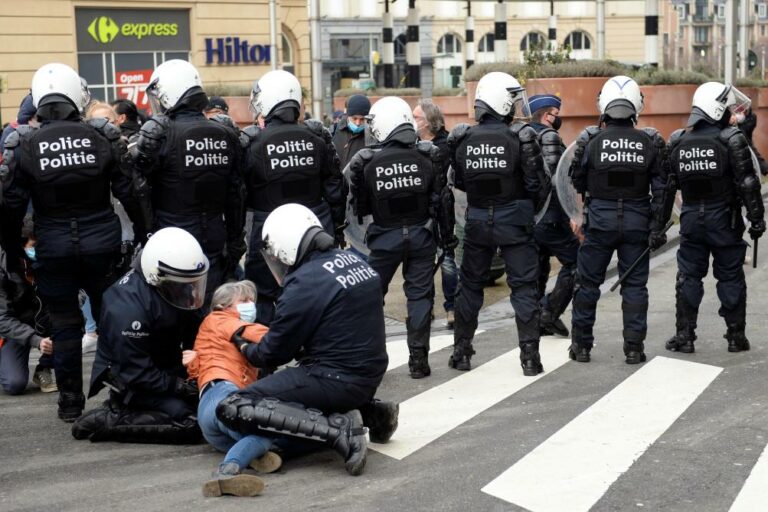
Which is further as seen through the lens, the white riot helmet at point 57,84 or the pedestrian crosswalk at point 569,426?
the white riot helmet at point 57,84

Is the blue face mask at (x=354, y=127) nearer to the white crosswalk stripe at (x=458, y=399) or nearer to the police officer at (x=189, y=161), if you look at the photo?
the white crosswalk stripe at (x=458, y=399)

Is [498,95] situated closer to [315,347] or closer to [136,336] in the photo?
[315,347]

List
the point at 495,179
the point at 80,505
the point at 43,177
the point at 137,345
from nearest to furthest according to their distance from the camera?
the point at 80,505, the point at 137,345, the point at 43,177, the point at 495,179

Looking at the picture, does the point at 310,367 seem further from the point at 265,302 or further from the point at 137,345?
the point at 265,302

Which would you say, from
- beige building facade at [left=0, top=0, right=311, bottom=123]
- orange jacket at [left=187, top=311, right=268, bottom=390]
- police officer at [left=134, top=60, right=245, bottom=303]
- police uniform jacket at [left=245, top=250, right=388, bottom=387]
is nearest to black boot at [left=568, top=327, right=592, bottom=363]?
Answer: police officer at [left=134, top=60, right=245, bottom=303]

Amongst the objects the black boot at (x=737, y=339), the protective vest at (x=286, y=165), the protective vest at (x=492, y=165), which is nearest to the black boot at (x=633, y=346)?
the black boot at (x=737, y=339)

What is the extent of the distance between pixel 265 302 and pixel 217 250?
59cm

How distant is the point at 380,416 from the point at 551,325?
3.42 meters

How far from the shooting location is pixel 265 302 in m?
7.98

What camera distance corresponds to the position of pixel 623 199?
8.06 meters

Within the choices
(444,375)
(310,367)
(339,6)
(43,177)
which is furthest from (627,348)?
(339,6)

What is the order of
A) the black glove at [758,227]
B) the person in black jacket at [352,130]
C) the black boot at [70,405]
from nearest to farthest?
1. the black boot at [70,405]
2. the black glove at [758,227]
3. the person in black jacket at [352,130]

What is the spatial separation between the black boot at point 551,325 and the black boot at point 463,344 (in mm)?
1199

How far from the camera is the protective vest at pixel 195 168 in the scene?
7297 millimetres
